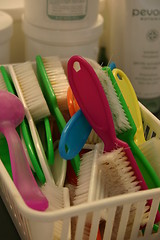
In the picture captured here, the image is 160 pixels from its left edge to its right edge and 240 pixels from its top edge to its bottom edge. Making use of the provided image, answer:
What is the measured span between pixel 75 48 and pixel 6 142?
26 centimetres

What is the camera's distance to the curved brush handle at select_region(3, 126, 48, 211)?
43 centimetres

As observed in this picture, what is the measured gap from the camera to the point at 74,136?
0.49 meters

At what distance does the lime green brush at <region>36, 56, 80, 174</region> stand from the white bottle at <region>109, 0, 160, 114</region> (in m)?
0.17

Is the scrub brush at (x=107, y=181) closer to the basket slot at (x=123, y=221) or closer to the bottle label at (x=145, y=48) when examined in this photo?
the basket slot at (x=123, y=221)

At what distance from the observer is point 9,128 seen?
52 centimetres

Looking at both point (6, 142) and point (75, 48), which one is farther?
point (75, 48)

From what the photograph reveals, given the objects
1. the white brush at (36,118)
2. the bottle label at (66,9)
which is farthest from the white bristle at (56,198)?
the bottle label at (66,9)

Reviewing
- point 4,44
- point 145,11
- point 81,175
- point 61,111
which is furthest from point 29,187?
point 145,11

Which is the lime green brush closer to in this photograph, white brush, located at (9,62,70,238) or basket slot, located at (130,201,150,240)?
white brush, located at (9,62,70,238)

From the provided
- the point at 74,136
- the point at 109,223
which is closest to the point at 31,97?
the point at 74,136

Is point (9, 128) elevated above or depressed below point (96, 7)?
below

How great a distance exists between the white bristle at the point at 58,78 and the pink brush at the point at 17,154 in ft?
0.22

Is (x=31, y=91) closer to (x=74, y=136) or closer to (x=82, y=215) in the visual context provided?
(x=74, y=136)

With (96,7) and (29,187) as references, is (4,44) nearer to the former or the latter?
(96,7)
